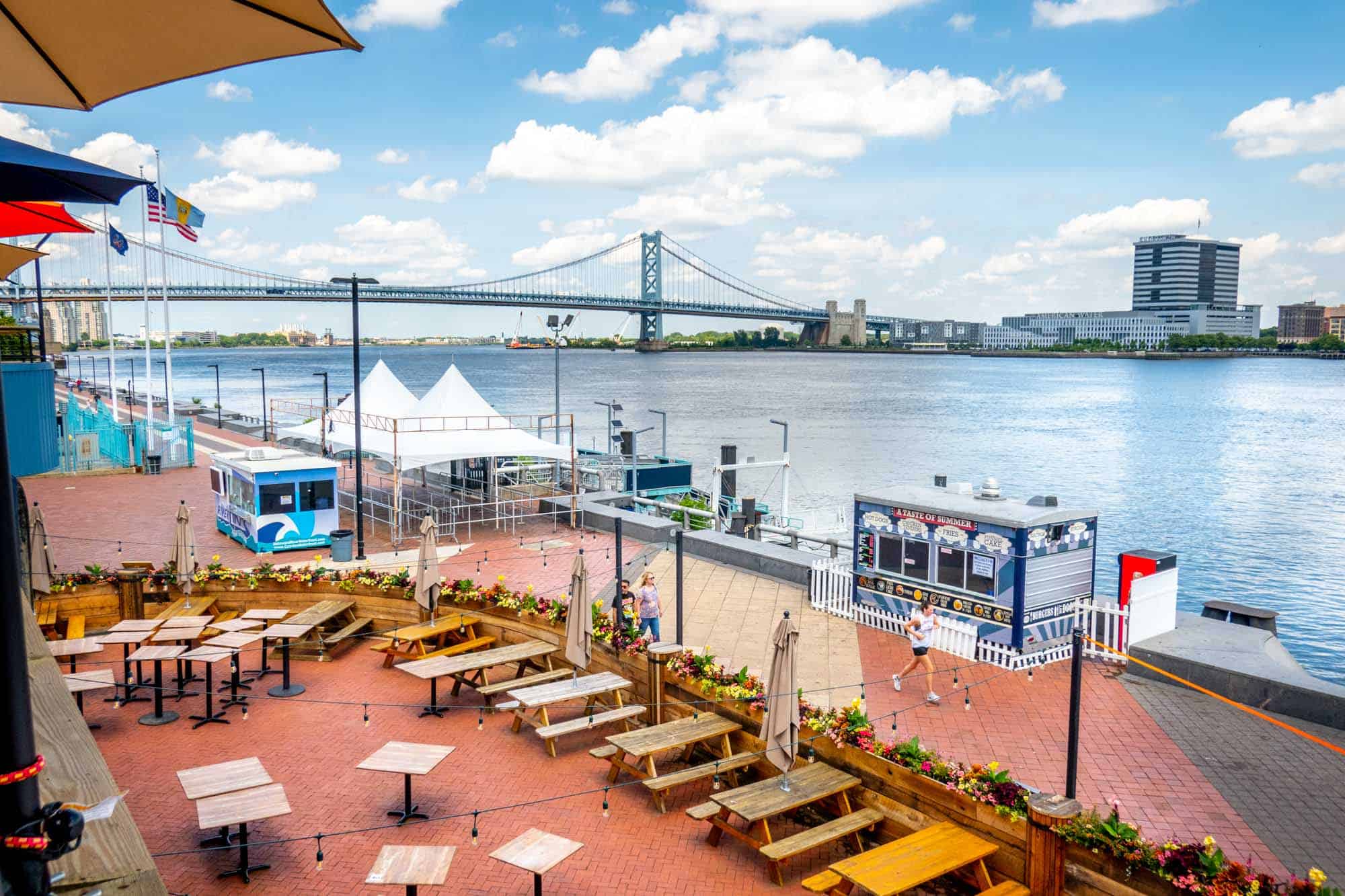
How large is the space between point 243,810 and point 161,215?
2736cm

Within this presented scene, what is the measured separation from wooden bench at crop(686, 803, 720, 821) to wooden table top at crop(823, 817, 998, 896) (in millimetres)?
1434

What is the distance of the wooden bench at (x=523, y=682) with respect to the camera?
1187cm

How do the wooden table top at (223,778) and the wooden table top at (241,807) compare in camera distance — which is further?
the wooden table top at (223,778)

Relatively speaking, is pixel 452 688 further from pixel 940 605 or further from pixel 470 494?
pixel 470 494

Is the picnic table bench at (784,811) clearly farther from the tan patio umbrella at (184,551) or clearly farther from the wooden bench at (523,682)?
the tan patio umbrella at (184,551)

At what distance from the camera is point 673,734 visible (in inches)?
405

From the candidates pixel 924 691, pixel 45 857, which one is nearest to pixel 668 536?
pixel 924 691

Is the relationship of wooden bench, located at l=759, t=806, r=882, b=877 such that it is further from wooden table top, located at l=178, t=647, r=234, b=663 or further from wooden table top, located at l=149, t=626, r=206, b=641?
wooden table top, located at l=149, t=626, r=206, b=641

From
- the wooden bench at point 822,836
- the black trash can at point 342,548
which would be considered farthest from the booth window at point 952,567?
the black trash can at point 342,548

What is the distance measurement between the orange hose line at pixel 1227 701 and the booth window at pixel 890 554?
113 inches

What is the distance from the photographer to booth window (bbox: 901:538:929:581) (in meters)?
14.6

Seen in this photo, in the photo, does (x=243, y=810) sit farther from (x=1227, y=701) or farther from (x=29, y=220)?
(x=1227, y=701)

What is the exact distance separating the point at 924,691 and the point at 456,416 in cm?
1369

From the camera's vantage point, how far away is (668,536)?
63.6 ft
